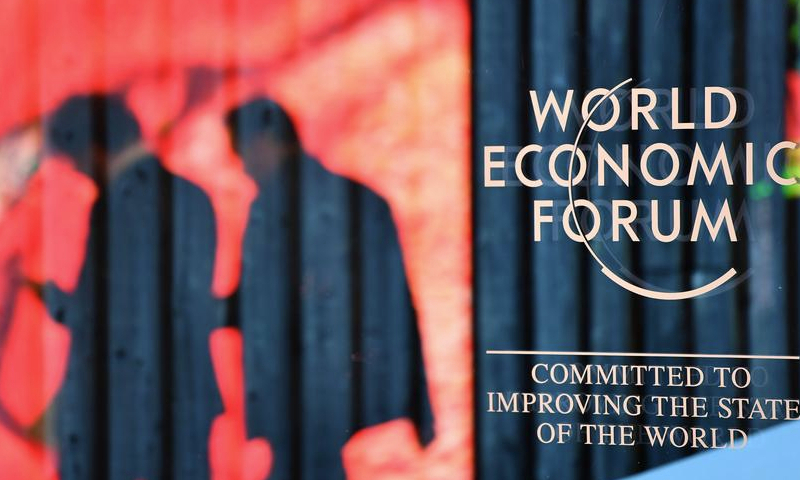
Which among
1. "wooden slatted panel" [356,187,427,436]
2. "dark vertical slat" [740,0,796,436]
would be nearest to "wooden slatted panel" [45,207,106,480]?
"wooden slatted panel" [356,187,427,436]

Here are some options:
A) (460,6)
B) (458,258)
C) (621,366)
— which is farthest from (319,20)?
(621,366)

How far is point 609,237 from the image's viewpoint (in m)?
2.43

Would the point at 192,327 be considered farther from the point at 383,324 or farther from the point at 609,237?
the point at 609,237

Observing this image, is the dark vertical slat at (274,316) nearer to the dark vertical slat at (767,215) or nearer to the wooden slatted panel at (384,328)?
the wooden slatted panel at (384,328)

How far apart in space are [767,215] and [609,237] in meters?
0.41

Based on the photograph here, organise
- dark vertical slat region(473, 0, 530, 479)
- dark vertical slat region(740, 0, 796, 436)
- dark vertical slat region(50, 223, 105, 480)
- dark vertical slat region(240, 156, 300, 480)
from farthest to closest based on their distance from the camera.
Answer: dark vertical slat region(50, 223, 105, 480) < dark vertical slat region(240, 156, 300, 480) < dark vertical slat region(473, 0, 530, 479) < dark vertical slat region(740, 0, 796, 436)

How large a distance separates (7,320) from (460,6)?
5.41 ft

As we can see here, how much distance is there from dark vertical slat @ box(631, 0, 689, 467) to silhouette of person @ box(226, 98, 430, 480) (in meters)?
0.64

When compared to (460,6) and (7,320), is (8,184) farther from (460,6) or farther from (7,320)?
(460,6)

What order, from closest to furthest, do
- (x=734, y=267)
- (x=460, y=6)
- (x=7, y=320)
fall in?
(x=734, y=267), (x=460, y=6), (x=7, y=320)

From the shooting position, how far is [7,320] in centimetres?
275

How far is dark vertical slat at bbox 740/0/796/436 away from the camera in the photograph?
2346 millimetres

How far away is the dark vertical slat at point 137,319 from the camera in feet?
8.73

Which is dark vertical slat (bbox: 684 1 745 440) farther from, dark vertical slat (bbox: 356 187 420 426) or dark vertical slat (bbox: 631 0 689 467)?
dark vertical slat (bbox: 356 187 420 426)
